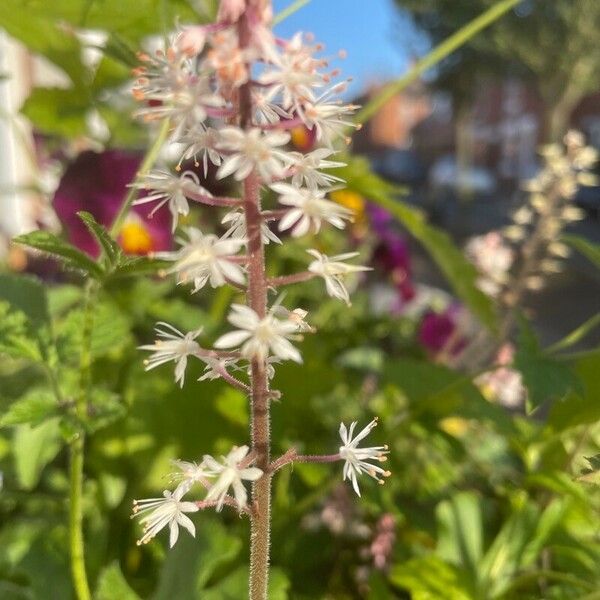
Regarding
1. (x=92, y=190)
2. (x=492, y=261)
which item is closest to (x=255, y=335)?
(x=92, y=190)

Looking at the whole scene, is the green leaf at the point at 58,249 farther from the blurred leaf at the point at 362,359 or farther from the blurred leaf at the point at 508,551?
the blurred leaf at the point at 362,359

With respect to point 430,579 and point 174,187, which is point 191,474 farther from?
point 430,579

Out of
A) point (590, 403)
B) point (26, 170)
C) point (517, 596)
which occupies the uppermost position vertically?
point (26, 170)

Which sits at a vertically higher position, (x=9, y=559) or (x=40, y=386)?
(x=40, y=386)

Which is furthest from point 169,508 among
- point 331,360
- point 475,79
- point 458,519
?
point 475,79

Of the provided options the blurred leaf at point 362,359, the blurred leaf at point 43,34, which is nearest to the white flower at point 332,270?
the blurred leaf at point 43,34

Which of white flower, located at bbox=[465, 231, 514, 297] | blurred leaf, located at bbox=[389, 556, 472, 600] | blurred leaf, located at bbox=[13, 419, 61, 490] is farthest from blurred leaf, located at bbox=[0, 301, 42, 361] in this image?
white flower, located at bbox=[465, 231, 514, 297]

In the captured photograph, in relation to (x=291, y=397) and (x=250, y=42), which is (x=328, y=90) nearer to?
(x=250, y=42)
